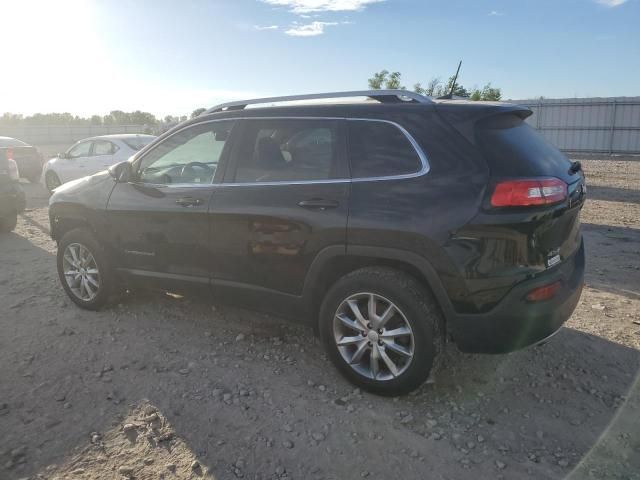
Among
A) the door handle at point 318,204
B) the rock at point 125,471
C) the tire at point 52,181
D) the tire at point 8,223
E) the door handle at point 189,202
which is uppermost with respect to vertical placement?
the door handle at point 318,204

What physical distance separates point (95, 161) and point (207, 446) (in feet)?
35.0

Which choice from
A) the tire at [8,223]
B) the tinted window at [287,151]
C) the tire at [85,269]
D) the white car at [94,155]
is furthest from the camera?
the white car at [94,155]

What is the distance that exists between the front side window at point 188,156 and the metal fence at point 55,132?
4493cm

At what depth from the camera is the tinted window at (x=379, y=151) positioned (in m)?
3.22

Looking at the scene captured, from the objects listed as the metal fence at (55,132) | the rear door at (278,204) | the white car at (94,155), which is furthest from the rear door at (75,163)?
the metal fence at (55,132)

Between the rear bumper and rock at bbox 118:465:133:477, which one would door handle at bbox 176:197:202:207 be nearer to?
rock at bbox 118:465:133:477

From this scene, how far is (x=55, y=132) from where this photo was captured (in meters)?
48.6

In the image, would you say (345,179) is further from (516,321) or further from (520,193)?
(516,321)

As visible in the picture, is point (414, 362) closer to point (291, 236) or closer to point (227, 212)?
point (291, 236)

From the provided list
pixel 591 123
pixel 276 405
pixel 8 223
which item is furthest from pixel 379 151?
pixel 591 123

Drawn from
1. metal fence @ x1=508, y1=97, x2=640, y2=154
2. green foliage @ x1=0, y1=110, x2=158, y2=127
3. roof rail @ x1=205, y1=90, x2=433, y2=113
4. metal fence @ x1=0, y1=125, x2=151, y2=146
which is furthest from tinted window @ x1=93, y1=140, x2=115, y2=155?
green foliage @ x1=0, y1=110, x2=158, y2=127

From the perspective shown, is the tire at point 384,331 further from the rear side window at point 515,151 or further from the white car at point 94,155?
the white car at point 94,155

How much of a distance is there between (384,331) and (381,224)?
0.68m

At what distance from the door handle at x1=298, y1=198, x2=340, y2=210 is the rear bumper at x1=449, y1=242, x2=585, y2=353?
3.42 feet
